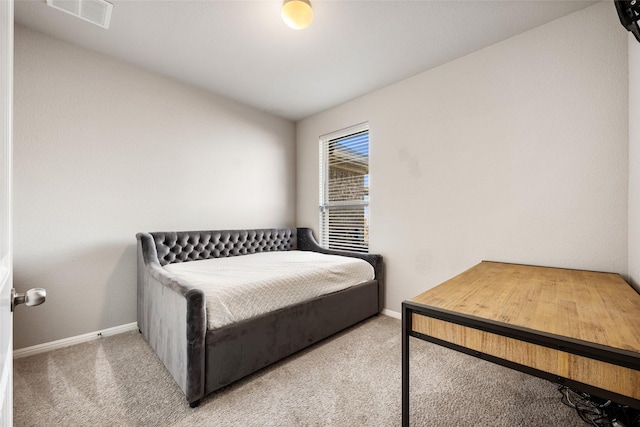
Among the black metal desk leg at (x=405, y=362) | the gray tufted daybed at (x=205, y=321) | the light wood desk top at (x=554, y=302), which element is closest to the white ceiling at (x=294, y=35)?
the gray tufted daybed at (x=205, y=321)

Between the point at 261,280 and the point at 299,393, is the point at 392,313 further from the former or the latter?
the point at 261,280

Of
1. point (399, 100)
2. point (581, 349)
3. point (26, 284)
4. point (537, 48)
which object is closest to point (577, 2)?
point (537, 48)

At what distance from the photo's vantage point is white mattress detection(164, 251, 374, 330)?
1.71m

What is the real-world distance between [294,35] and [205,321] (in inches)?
89.0

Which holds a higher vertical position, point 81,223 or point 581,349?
point 81,223

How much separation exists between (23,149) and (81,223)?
69cm

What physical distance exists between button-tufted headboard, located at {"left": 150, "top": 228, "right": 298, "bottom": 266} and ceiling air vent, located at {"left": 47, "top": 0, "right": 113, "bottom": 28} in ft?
5.92

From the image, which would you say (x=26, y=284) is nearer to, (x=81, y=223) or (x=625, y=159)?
(x=81, y=223)

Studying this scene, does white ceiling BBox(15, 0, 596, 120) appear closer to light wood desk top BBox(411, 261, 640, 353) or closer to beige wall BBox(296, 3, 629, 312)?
beige wall BBox(296, 3, 629, 312)

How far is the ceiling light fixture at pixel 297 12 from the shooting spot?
1.70m

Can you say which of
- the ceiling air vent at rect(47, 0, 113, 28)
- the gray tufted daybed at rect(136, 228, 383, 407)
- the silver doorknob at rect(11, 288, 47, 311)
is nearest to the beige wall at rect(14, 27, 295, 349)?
the gray tufted daybed at rect(136, 228, 383, 407)

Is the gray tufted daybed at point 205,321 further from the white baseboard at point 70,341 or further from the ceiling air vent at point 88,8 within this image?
the ceiling air vent at point 88,8

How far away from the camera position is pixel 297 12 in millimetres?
1716

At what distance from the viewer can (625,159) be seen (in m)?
1.74
